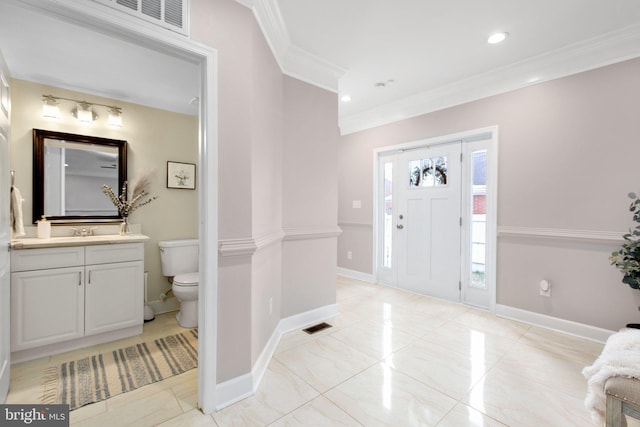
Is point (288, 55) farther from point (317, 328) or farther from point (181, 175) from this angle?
point (317, 328)

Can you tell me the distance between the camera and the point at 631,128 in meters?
2.29

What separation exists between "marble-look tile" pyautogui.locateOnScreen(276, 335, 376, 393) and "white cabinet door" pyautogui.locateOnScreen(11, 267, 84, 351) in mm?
1706

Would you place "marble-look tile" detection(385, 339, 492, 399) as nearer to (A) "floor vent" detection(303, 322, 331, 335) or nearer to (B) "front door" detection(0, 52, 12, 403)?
(A) "floor vent" detection(303, 322, 331, 335)

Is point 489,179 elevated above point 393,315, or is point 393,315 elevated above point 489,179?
point 489,179

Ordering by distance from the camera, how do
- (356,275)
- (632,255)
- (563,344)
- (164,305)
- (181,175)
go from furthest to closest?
(356,275)
(181,175)
(164,305)
(563,344)
(632,255)

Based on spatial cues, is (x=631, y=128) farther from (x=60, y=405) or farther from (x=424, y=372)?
(x=60, y=405)

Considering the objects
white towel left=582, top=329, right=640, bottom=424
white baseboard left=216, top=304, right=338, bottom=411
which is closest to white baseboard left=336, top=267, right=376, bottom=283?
white baseboard left=216, top=304, right=338, bottom=411

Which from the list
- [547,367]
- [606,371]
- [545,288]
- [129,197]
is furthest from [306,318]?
[545,288]

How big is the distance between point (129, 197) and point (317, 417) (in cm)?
272

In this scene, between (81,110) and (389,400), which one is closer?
(389,400)

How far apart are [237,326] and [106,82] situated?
2.59 m

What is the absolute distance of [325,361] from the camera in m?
2.13

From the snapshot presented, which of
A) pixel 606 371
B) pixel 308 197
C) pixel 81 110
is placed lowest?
pixel 606 371

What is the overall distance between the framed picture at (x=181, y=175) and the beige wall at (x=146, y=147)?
0.05m
